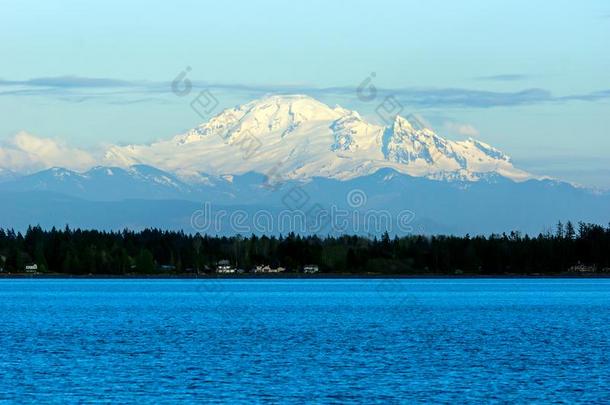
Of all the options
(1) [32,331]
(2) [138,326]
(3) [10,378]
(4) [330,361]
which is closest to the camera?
(3) [10,378]

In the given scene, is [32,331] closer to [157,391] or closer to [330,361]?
[330,361]

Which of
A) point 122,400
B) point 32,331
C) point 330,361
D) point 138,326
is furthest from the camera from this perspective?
point 138,326

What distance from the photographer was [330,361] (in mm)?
84250

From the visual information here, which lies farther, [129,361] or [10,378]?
[129,361]

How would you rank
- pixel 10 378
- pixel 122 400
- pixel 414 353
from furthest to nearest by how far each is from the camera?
pixel 414 353 → pixel 10 378 → pixel 122 400

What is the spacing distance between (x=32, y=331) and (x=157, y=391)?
5181cm

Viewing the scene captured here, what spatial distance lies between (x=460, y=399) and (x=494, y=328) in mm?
57601

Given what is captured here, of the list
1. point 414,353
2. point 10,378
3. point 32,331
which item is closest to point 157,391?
point 10,378

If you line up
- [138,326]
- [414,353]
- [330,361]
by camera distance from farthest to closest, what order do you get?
[138,326], [414,353], [330,361]

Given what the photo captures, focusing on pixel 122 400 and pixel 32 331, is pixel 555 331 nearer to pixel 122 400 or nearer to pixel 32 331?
pixel 32 331

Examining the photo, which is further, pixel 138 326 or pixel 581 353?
pixel 138 326

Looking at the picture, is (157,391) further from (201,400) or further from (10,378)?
(10,378)

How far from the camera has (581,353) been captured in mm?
91438

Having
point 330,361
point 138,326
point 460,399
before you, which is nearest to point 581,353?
point 330,361
